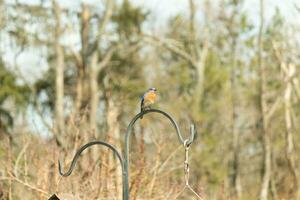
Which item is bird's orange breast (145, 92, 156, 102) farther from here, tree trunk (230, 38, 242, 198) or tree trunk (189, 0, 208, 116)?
tree trunk (189, 0, 208, 116)

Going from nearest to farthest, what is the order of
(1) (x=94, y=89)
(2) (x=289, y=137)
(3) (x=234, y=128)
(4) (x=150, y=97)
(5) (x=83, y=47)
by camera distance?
(4) (x=150, y=97) < (2) (x=289, y=137) < (1) (x=94, y=89) < (5) (x=83, y=47) < (3) (x=234, y=128)

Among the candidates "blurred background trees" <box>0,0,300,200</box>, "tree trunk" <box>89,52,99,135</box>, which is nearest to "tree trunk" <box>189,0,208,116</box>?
"blurred background trees" <box>0,0,300,200</box>

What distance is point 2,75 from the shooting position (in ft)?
75.2

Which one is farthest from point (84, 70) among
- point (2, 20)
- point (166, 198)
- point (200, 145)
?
point (166, 198)

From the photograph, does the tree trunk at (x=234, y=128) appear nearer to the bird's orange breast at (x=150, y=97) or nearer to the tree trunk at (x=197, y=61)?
the tree trunk at (x=197, y=61)

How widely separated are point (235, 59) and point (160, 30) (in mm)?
3311

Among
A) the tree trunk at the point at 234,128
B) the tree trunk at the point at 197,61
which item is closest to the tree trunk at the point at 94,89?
the tree trunk at the point at 197,61

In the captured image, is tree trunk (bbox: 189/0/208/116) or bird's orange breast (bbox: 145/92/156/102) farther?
tree trunk (bbox: 189/0/208/116)

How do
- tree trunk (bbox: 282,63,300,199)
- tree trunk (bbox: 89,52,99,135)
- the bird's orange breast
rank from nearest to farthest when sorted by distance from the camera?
the bird's orange breast, tree trunk (bbox: 282,63,300,199), tree trunk (bbox: 89,52,99,135)

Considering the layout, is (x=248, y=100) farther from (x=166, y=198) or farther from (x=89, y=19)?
(x=166, y=198)

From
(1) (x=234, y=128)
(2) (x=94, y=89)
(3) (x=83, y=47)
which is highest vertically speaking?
(3) (x=83, y=47)

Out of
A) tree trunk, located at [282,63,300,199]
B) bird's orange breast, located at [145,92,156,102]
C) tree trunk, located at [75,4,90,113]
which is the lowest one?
bird's orange breast, located at [145,92,156,102]

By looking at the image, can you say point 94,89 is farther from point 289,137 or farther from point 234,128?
point 234,128

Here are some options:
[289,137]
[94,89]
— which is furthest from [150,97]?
[94,89]
